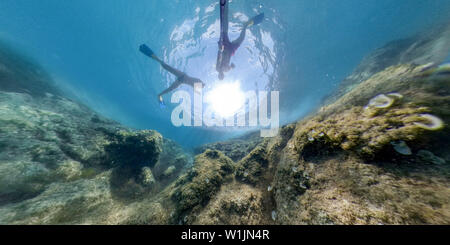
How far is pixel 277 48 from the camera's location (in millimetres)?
14664

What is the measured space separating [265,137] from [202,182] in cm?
446

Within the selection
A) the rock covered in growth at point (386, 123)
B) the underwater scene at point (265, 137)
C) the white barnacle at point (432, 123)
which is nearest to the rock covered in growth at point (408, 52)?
the underwater scene at point (265, 137)

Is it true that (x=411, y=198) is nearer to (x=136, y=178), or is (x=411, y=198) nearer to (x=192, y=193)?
(x=192, y=193)

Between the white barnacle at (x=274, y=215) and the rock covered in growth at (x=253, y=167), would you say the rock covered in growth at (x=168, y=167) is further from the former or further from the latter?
the white barnacle at (x=274, y=215)

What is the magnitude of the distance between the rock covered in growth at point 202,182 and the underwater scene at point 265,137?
0.04 m

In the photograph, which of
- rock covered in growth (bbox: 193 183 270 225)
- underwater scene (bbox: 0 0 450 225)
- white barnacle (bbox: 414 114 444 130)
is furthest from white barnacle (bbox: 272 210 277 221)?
→ white barnacle (bbox: 414 114 444 130)

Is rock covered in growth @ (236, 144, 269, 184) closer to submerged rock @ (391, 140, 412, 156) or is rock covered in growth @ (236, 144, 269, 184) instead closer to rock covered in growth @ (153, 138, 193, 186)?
submerged rock @ (391, 140, 412, 156)

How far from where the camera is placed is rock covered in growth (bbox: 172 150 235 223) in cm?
333

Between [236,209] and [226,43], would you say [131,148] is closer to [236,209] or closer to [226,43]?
[236,209]

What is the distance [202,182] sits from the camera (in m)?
3.74

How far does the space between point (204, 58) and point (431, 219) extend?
756 inches

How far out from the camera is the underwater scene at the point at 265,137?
71.7 inches

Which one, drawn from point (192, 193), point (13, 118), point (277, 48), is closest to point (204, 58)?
point (277, 48)

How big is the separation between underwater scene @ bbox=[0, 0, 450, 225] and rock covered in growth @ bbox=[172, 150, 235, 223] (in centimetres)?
4
